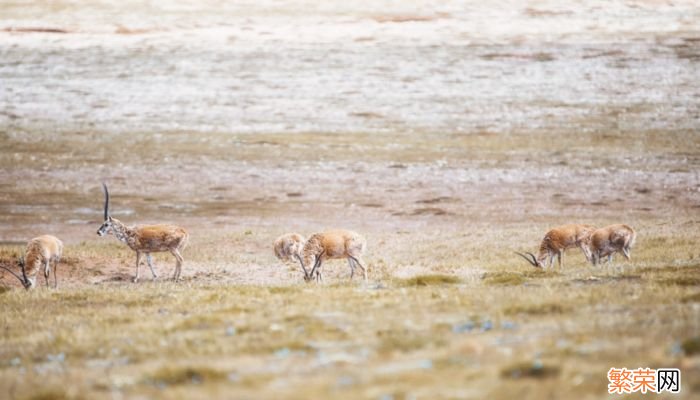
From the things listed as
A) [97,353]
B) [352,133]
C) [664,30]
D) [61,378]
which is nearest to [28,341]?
[97,353]

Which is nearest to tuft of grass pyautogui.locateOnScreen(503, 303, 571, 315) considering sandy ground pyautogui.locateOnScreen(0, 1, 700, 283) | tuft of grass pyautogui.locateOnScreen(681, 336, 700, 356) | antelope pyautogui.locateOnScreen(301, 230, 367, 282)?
tuft of grass pyautogui.locateOnScreen(681, 336, 700, 356)

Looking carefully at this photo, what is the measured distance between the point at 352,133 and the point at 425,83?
1524cm

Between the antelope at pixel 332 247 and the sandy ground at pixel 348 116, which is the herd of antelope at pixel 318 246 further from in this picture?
the sandy ground at pixel 348 116

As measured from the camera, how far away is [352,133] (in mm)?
70188

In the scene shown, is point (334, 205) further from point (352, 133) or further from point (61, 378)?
point (61, 378)

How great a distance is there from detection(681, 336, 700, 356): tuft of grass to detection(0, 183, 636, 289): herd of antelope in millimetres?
13744

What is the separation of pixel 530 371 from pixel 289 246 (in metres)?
19.6

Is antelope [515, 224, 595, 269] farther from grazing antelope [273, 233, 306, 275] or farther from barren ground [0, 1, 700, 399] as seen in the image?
grazing antelope [273, 233, 306, 275]

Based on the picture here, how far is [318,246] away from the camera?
2588 centimetres

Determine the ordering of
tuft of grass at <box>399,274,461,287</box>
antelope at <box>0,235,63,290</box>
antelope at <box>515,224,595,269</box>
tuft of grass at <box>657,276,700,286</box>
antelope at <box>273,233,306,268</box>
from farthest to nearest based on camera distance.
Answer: antelope at <box>273,233,306,268</box>
antelope at <box>515,224,595,269</box>
antelope at <box>0,235,63,290</box>
tuft of grass at <box>399,274,461,287</box>
tuft of grass at <box>657,276,700,286</box>

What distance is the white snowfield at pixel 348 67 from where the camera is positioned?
7362 centimetres

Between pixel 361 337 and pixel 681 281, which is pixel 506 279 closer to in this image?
pixel 681 281

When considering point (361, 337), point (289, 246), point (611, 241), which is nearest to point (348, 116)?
point (289, 246)

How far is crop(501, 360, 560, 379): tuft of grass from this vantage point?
11.0 metres
